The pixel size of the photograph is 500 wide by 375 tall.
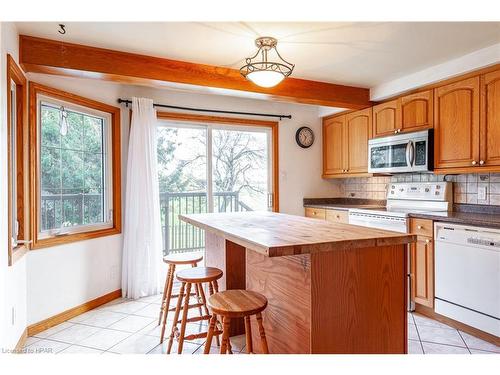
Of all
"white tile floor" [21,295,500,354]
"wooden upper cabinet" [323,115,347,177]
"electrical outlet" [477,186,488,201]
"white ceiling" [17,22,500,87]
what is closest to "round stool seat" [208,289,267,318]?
"white tile floor" [21,295,500,354]

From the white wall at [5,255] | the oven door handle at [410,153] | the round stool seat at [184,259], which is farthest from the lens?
the oven door handle at [410,153]

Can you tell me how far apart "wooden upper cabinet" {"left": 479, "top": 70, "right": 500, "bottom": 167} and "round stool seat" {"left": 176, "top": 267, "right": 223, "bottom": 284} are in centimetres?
233

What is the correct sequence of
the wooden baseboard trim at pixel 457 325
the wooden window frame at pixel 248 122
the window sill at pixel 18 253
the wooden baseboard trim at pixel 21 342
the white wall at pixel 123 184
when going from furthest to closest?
1. the wooden window frame at pixel 248 122
2. the white wall at pixel 123 184
3. the wooden baseboard trim at pixel 457 325
4. the wooden baseboard trim at pixel 21 342
5. the window sill at pixel 18 253

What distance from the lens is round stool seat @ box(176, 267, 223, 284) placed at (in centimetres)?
226

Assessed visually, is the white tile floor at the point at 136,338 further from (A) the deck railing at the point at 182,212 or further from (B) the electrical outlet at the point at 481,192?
(B) the electrical outlet at the point at 481,192

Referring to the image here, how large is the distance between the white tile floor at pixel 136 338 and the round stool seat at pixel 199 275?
56 cm

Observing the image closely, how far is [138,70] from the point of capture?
9.25 ft

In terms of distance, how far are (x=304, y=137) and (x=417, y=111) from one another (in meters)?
1.56

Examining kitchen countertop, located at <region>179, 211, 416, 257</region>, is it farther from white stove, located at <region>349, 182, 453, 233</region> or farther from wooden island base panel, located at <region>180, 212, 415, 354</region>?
white stove, located at <region>349, 182, 453, 233</region>

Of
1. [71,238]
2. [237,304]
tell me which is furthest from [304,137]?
[237,304]

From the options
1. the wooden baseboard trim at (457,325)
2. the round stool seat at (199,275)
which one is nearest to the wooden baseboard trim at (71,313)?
the round stool seat at (199,275)

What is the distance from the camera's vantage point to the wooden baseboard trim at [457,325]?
2.56 metres

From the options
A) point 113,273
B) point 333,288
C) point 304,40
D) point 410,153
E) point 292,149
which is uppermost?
point 304,40

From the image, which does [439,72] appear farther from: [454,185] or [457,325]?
[457,325]
